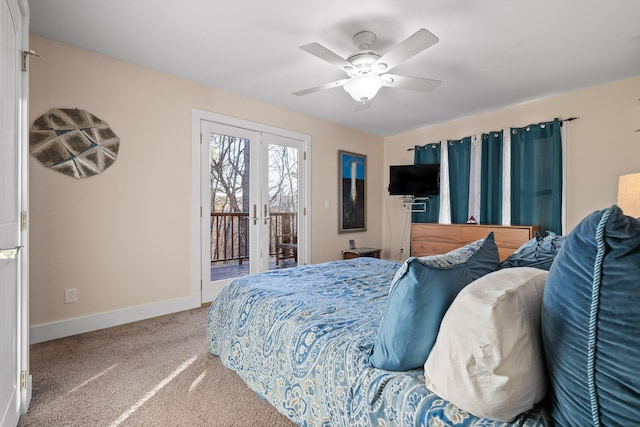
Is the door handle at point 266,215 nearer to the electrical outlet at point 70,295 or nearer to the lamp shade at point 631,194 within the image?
the electrical outlet at point 70,295

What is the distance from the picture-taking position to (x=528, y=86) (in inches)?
132

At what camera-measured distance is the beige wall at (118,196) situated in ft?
8.15

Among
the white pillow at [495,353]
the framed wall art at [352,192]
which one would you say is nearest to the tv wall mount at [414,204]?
the framed wall art at [352,192]

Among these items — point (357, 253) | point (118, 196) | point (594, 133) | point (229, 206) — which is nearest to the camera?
point (118, 196)

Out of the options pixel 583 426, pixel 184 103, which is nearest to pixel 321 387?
pixel 583 426

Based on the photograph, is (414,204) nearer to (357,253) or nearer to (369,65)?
(357,253)

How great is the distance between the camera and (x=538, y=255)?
4.52 feet

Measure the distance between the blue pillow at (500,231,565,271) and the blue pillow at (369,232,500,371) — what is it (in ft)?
1.65

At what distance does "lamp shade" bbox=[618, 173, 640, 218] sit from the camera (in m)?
2.03

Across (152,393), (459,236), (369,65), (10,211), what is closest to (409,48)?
(369,65)

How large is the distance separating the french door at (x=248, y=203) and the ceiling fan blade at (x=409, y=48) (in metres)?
1.95

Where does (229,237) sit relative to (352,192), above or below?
below

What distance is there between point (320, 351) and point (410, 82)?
223cm

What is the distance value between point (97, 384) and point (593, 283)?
2.43 metres
